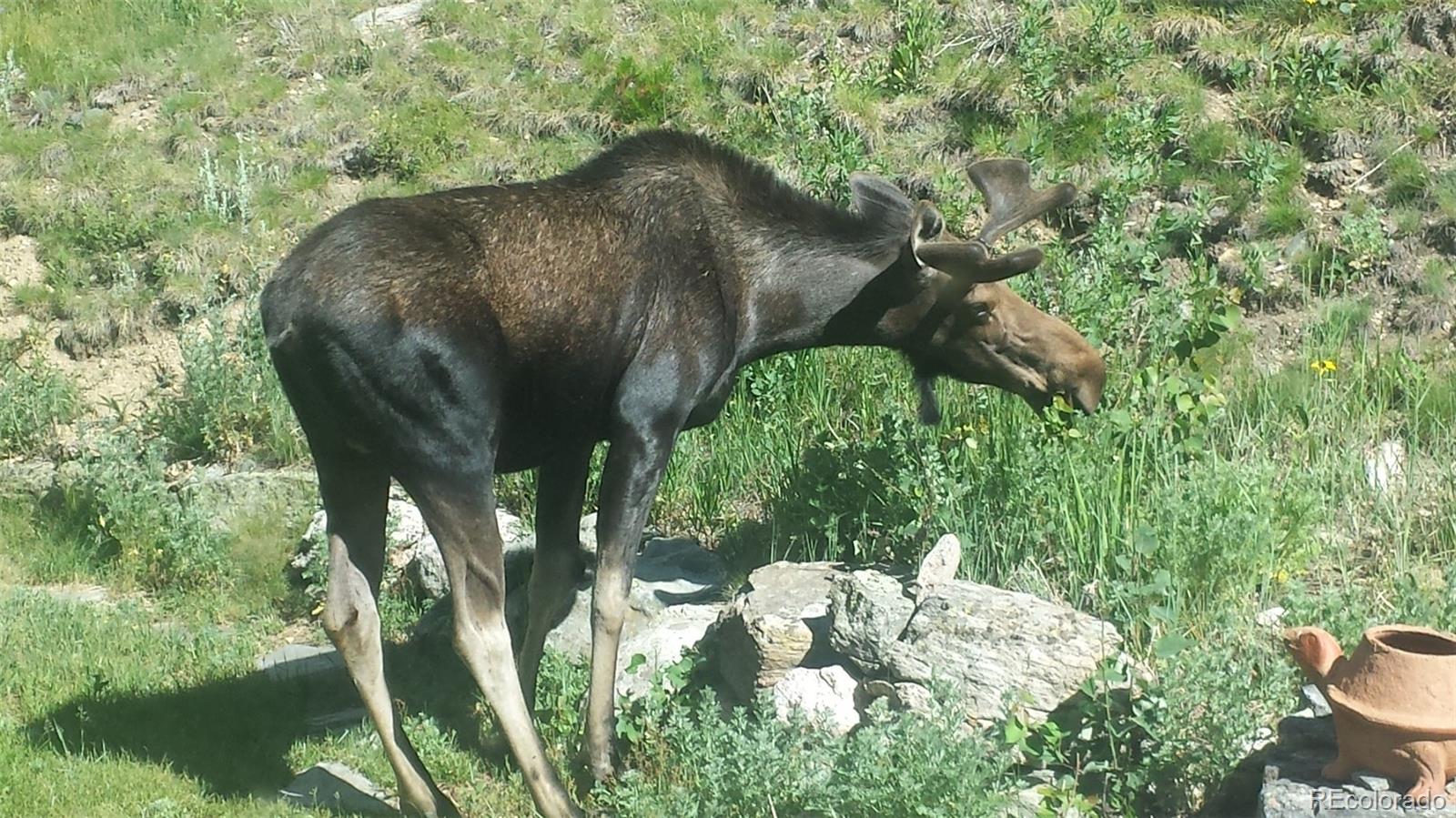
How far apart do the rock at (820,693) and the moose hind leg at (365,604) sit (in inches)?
59.4

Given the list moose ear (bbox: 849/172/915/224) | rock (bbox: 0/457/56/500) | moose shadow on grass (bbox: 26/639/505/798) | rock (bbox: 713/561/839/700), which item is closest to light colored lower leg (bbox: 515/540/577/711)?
moose shadow on grass (bbox: 26/639/505/798)

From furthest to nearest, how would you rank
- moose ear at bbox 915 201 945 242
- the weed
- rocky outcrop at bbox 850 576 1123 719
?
the weed
moose ear at bbox 915 201 945 242
rocky outcrop at bbox 850 576 1123 719

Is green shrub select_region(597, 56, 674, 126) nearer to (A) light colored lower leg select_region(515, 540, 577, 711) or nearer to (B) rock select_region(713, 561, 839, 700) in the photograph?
(A) light colored lower leg select_region(515, 540, 577, 711)

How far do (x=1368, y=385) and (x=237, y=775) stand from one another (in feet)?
21.9

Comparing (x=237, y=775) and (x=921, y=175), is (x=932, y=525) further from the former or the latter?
(x=921, y=175)

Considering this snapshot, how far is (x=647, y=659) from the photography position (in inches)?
298

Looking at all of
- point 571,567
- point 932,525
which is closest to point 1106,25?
point 932,525

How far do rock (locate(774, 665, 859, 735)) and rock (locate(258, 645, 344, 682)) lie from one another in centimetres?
269

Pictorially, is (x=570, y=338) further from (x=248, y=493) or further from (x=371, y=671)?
(x=248, y=493)

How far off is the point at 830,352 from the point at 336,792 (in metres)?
4.37

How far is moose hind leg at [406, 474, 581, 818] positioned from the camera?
643 centimetres

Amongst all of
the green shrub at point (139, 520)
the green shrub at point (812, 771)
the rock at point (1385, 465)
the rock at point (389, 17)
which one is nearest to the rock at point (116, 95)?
the rock at point (389, 17)

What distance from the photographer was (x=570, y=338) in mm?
6809

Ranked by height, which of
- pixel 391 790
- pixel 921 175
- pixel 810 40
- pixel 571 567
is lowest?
pixel 391 790
